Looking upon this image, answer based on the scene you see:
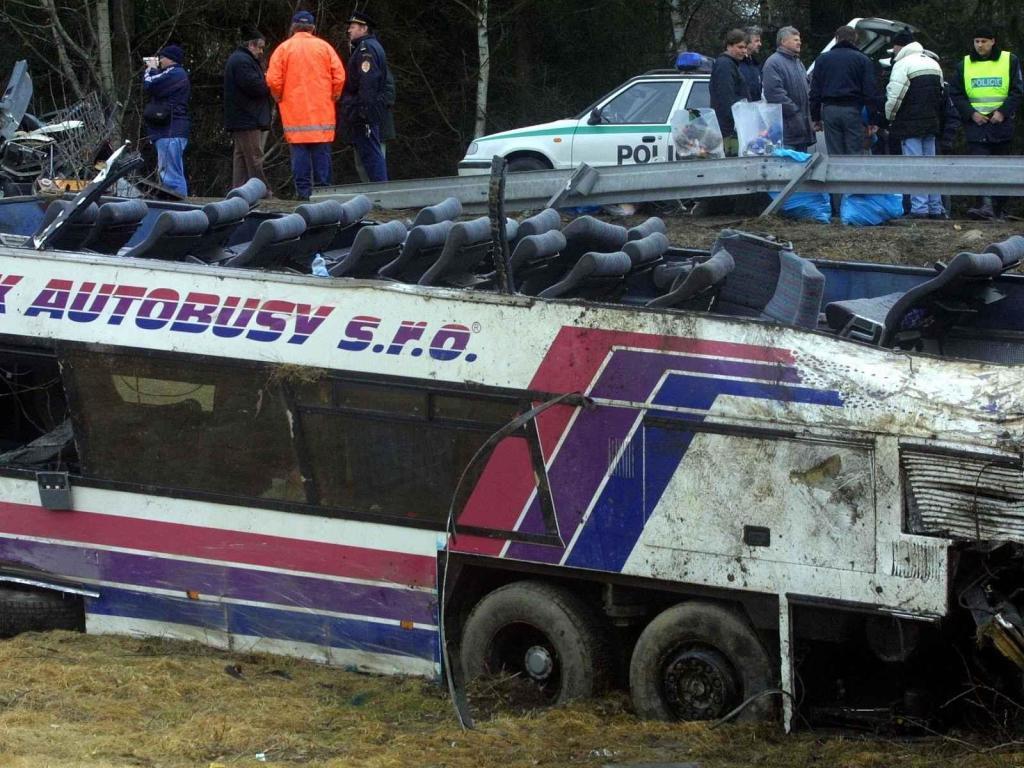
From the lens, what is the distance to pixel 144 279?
782 cm

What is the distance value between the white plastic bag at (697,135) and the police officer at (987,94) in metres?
2.42

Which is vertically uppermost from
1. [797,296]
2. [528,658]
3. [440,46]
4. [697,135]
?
[440,46]

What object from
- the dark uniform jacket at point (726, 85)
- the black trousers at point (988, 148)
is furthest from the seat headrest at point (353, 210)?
the black trousers at point (988, 148)

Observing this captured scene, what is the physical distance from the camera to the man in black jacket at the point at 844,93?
49.3 ft

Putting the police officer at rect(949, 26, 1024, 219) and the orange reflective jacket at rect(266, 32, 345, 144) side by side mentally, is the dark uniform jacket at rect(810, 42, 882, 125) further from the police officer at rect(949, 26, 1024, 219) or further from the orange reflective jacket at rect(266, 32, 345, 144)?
the orange reflective jacket at rect(266, 32, 345, 144)

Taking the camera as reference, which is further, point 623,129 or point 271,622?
point 623,129

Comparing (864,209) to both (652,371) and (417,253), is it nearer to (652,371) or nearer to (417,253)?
(417,253)

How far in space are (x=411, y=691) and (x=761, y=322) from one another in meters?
2.48

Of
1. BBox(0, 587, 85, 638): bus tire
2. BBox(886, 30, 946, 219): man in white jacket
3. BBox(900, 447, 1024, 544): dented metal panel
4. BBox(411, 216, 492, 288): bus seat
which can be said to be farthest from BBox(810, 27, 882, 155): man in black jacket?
BBox(0, 587, 85, 638): bus tire

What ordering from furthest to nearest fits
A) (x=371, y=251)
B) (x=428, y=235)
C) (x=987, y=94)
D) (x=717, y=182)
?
(x=987, y=94) → (x=717, y=182) → (x=371, y=251) → (x=428, y=235)

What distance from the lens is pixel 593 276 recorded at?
7.68 m

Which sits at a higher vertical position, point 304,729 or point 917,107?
point 917,107

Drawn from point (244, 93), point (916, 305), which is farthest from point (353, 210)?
point (244, 93)

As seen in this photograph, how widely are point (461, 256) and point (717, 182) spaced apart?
672 cm
